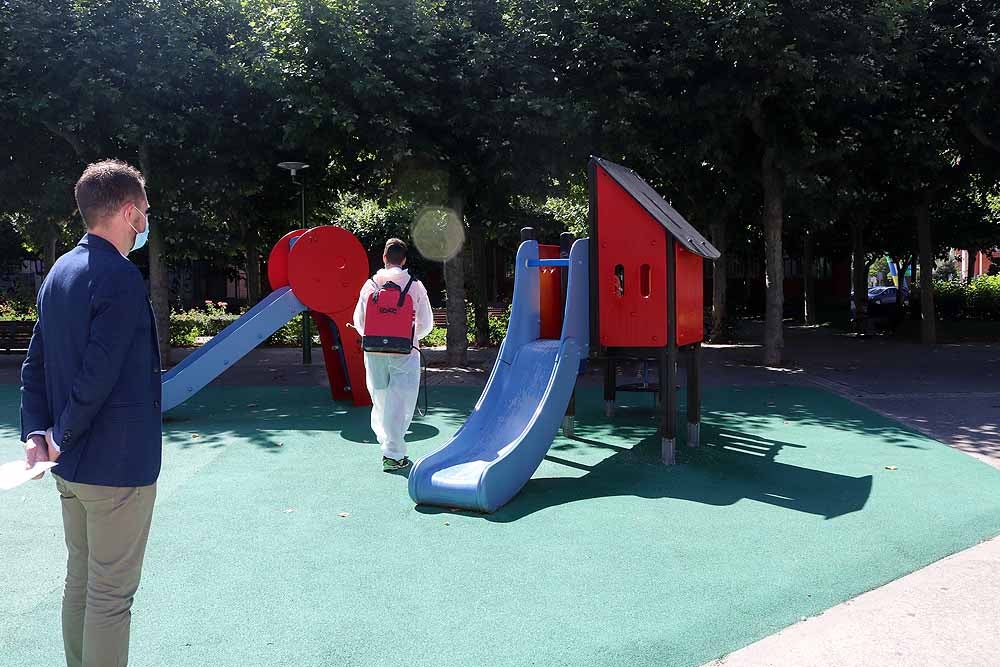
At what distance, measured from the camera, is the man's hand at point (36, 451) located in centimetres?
263

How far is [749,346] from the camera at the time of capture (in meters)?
19.8

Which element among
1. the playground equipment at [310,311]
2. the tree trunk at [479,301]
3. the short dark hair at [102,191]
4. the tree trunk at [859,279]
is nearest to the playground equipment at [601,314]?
the playground equipment at [310,311]

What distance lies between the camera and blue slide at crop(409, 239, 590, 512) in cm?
573

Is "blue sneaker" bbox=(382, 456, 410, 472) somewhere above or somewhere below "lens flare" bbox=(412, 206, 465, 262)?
below

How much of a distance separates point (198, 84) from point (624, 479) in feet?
34.3

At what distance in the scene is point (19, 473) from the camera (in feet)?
8.57

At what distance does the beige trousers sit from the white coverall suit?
4019 mm

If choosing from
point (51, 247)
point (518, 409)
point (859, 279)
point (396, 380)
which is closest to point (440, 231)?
point (51, 247)

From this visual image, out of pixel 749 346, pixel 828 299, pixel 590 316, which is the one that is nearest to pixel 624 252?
pixel 590 316

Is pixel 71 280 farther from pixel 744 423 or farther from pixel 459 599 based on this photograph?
pixel 744 423

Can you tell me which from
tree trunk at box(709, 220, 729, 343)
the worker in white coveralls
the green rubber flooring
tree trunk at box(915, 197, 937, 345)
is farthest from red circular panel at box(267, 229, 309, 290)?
tree trunk at box(915, 197, 937, 345)

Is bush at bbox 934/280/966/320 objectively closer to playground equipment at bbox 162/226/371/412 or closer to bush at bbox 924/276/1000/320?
bush at bbox 924/276/1000/320

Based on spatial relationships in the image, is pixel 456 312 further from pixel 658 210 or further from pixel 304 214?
pixel 658 210

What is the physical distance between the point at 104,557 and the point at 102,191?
3.82 feet
